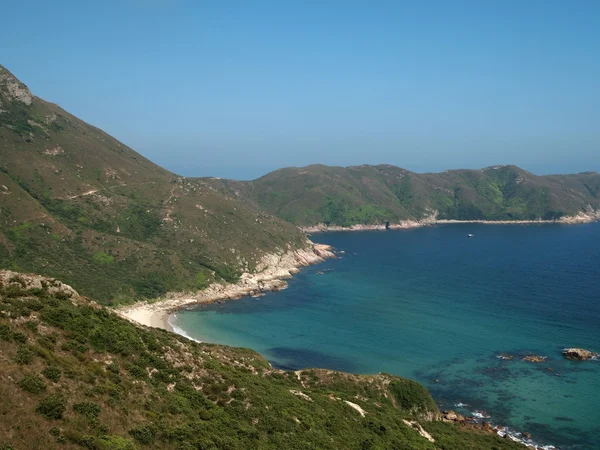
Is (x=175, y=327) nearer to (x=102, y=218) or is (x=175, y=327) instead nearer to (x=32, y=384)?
(x=102, y=218)

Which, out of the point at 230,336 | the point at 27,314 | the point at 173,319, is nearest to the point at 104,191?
the point at 173,319

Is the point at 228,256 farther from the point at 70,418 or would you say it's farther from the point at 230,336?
the point at 70,418

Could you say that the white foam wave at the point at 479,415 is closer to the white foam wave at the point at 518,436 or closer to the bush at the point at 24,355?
the white foam wave at the point at 518,436

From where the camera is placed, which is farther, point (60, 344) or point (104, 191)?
point (104, 191)

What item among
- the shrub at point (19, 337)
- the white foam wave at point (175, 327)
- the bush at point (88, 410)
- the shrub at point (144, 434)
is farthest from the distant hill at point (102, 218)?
the shrub at point (144, 434)

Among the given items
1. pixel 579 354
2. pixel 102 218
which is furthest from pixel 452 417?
pixel 102 218
